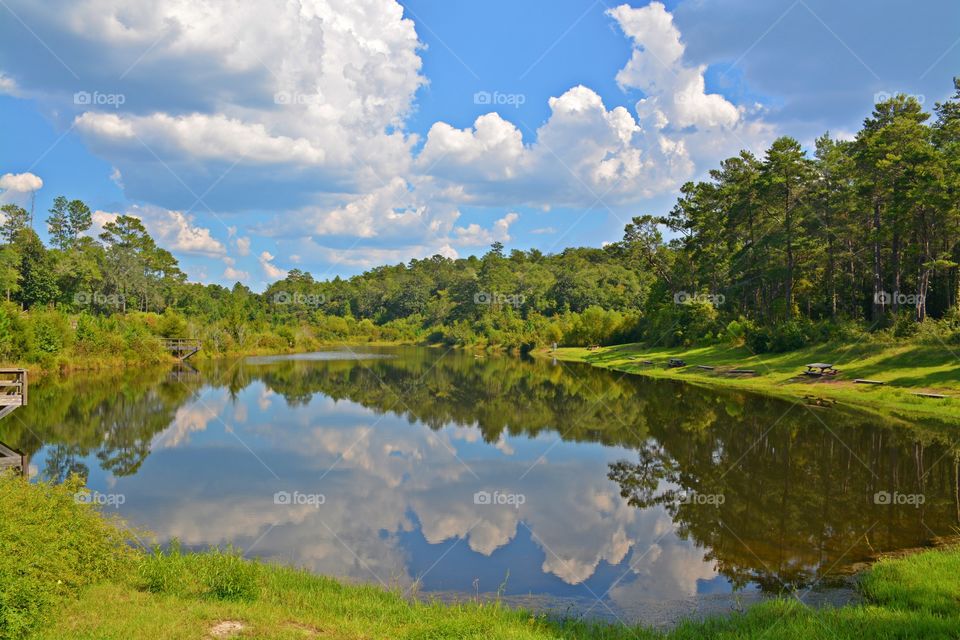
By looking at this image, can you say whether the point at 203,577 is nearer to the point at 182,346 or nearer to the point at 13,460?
the point at 13,460

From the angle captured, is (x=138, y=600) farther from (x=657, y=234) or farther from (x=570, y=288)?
(x=570, y=288)

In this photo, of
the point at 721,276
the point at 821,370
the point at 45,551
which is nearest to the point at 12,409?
the point at 45,551

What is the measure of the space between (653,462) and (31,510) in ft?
57.1

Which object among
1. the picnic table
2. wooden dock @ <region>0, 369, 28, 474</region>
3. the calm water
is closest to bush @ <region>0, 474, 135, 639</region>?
the calm water

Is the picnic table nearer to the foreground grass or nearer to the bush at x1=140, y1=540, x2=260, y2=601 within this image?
the foreground grass

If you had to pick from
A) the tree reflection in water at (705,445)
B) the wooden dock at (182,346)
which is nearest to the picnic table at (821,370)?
the tree reflection in water at (705,445)

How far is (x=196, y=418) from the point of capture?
29.8m

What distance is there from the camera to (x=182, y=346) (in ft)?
221

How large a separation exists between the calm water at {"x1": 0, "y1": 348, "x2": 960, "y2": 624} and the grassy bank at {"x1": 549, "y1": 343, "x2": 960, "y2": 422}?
2.97 meters

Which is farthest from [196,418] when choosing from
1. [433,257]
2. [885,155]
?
[433,257]

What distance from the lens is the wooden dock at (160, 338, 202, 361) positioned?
66.2 metres

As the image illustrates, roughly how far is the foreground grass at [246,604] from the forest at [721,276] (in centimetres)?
3082

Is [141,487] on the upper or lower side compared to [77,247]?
lower

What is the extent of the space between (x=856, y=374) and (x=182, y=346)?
212ft
